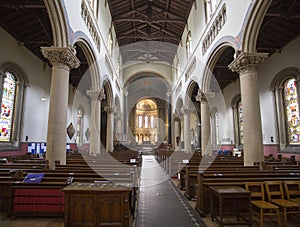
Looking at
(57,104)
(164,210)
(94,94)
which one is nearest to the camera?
(164,210)

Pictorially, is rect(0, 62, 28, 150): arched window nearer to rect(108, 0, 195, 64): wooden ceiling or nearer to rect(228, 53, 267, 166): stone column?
rect(108, 0, 195, 64): wooden ceiling

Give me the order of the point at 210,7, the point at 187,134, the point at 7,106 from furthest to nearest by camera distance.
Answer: the point at 187,134, the point at 210,7, the point at 7,106

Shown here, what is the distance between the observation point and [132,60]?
24219 mm

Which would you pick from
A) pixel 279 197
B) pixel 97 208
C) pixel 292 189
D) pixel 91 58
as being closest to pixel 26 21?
pixel 91 58

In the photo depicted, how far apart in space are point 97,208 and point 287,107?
37.1 feet

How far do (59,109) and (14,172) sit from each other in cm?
251

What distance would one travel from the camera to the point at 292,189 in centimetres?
448

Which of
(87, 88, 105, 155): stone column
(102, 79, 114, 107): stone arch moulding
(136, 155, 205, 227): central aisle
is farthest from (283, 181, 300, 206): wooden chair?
(102, 79, 114, 107): stone arch moulding

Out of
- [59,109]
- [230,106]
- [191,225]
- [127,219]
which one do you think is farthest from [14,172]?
[230,106]

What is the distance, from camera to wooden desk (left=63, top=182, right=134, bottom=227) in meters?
3.50

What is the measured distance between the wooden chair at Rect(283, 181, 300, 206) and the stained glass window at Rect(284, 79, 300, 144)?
7.48 metres

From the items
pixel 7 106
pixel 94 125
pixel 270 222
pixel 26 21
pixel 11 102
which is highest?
pixel 26 21

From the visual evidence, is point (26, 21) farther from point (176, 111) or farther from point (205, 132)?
point (176, 111)

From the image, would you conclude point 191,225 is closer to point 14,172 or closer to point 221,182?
point 221,182
